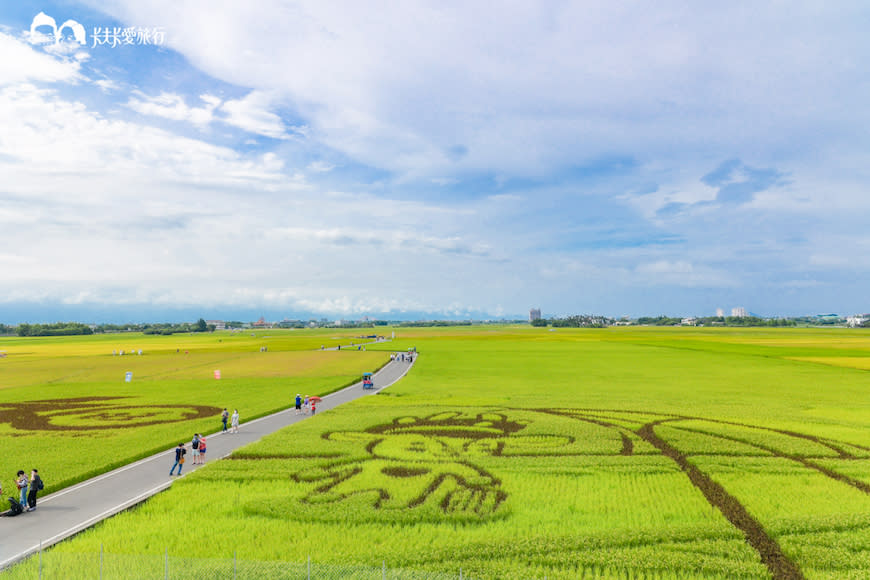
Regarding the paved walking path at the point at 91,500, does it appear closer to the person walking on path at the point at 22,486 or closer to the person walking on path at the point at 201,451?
the person walking on path at the point at 201,451

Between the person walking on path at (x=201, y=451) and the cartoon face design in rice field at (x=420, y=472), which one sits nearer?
the cartoon face design in rice field at (x=420, y=472)

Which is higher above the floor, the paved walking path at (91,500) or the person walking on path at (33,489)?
the person walking on path at (33,489)

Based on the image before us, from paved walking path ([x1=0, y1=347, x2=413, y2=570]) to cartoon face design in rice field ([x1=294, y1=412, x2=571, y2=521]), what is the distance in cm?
688

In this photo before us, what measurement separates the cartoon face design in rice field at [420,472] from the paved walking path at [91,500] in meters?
6.88

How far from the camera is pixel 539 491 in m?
22.8

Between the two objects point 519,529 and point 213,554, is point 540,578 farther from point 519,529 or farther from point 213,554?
point 213,554

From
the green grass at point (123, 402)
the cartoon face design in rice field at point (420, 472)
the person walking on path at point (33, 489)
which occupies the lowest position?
the green grass at point (123, 402)

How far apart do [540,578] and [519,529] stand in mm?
3252

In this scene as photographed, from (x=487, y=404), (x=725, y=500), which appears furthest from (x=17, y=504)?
(x=487, y=404)

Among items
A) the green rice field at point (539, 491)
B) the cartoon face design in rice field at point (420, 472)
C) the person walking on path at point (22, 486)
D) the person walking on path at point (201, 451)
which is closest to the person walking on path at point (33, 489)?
the person walking on path at point (22, 486)

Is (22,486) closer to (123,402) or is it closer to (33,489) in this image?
(33,489)

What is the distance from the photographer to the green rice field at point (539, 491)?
55.3 ft

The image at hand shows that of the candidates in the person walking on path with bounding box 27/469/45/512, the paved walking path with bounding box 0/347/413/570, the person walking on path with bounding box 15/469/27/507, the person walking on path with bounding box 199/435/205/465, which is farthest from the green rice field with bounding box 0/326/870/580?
the person walking on path with bounding box 15/469/27/507

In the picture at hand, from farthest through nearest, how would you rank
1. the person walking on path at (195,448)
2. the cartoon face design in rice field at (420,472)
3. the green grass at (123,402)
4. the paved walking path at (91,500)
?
the green grass at (123,402) → the person walking on path at (195,448) → the cartoon face design in rice field at (420,472) → the paved walking path at (91,500)
